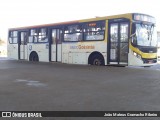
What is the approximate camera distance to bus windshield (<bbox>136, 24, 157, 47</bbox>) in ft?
50.3

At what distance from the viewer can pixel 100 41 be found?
1673 centimetres

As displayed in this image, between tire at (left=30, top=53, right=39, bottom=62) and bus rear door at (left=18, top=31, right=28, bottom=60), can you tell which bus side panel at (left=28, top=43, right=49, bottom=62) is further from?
bus rear door at (left=18, top=31, right=28, bottom=60)

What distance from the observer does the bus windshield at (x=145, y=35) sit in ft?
50.3

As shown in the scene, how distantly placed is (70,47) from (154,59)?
5627 millimetres

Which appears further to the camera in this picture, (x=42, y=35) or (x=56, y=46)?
(x=42, y=35)

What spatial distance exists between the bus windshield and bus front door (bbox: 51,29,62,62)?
6.39 meters

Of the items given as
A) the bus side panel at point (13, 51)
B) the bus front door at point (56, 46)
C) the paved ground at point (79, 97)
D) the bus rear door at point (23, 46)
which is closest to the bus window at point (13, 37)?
the bus side panel at point (13, 51)

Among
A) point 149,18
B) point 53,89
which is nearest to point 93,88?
point 53,89

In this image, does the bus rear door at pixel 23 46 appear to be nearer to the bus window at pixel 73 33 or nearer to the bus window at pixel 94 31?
the bus window at pixel 73 33

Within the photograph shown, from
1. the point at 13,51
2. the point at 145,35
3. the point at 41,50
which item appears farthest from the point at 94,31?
the point at 13,51

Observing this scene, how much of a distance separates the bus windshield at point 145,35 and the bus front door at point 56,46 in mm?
6388

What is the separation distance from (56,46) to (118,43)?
5803 mm

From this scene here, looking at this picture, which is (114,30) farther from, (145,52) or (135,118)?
(135,118)

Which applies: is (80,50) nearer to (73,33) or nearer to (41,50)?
(73,33)
